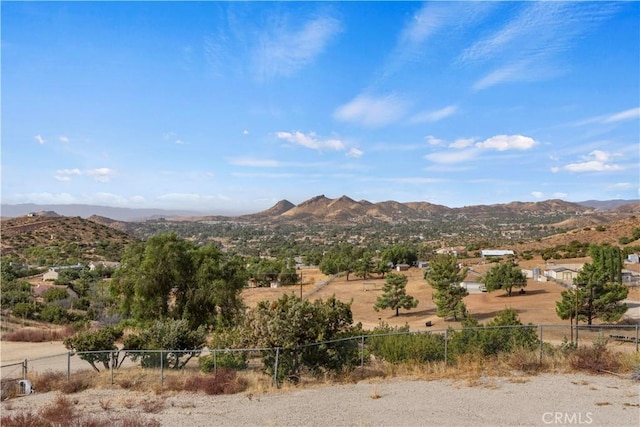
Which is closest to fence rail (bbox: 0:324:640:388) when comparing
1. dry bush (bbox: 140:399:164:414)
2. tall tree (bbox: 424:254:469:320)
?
dry bush (bbox: 140:399:164:414)

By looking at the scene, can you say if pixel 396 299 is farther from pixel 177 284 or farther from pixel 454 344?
pixel 454 344

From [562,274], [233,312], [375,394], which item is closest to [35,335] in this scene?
[233,312]

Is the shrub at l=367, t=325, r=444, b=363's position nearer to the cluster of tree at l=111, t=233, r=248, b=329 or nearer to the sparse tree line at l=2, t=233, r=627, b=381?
the sparse tree line at l=2, t=233, r=627, b=381

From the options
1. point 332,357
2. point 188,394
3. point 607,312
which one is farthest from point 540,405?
point 607,312

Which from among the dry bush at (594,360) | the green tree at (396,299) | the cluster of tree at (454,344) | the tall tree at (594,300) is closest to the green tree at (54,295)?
the green tree at (396,299)

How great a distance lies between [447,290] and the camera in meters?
43.7

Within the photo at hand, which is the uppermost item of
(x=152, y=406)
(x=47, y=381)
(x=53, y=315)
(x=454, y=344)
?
(x=454, y=344)

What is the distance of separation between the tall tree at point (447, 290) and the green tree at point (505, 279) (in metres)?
5.19

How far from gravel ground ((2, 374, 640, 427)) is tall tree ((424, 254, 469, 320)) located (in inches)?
1089

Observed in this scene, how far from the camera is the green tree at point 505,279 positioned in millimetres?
51844

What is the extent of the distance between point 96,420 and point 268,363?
18.1 feet

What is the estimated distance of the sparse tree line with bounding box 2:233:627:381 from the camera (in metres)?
15.8

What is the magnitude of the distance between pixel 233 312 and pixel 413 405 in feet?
53.2

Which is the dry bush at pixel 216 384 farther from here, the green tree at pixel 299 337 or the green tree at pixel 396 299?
the green tree at pixel 396 299
